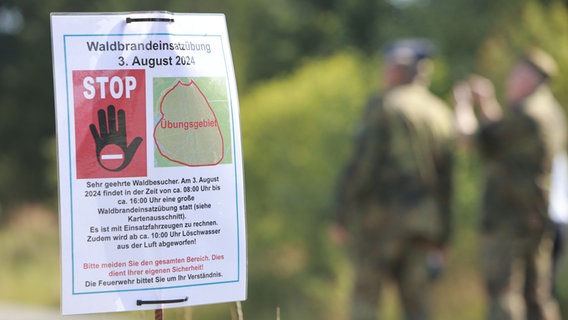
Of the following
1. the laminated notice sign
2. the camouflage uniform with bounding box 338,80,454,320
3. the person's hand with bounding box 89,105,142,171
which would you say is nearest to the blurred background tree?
the camouflage uniform with bounding box 338,80,454,320

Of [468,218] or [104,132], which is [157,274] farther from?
[468,218]

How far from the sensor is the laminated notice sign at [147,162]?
12.0ft

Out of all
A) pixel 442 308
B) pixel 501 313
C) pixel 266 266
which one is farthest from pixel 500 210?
pixel 266 266

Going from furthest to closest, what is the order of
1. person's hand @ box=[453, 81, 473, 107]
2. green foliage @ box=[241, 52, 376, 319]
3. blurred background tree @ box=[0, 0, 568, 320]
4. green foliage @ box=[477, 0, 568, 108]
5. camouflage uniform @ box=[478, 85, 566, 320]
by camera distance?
green foliage @ box=[241, 52, 376, 319] < blurred background tree @ box=[0, 0, 568, 320] < green foliage @ box=[477, 0, 568, 108] < person's hand @ box=[453, 81, 473, 107] < camouflage uniform @ box=[478, 85, 566, 320]

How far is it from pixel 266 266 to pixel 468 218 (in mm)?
3070

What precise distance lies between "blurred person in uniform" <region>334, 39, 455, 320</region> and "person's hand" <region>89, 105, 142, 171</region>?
5.14 m

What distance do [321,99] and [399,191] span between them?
8.11 meters

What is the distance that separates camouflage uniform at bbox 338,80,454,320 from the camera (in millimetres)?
8773

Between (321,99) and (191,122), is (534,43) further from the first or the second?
(191,122)

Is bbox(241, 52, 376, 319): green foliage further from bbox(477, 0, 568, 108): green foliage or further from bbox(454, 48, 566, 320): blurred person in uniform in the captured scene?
bbox(454, 48, 566, 320): blurred person in uniform

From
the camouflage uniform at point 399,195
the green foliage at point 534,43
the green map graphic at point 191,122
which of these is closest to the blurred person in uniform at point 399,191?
the camouflage uniform at point 399,195

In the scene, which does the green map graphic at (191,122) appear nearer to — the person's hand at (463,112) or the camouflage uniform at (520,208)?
the camouflage uniform at (520,208)

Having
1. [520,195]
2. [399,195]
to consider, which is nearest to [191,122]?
[520,195]

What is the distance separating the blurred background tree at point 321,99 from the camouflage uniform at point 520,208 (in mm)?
3956
